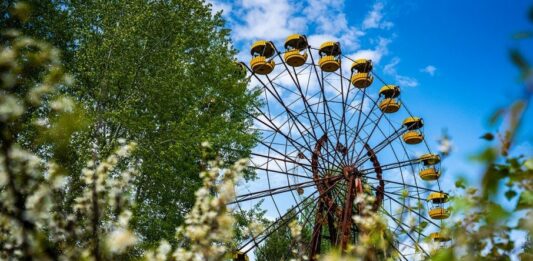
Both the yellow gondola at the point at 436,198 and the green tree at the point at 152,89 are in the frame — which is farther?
the yellow gondola at the point at 436,198

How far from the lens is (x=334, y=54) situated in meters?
13.4

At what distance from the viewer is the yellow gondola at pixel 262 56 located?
13.0 meters

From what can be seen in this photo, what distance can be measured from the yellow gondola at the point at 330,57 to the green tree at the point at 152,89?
3.12 m

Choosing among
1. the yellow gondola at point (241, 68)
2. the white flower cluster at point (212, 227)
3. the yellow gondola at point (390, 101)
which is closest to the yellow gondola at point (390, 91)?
the yellow gondola at point (390, 101)

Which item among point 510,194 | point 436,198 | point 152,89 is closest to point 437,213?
point 436,198

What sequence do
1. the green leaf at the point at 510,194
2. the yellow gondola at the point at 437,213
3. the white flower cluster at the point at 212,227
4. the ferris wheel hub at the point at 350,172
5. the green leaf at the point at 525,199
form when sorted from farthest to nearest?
the yellow gondola at the point at 437,213 → the ferris wheel hub at the point at 350,172 → the white flower cluster at the point at 212,227 → the green leaf at the point at 510,194 → the green leaf at the point at 525,199

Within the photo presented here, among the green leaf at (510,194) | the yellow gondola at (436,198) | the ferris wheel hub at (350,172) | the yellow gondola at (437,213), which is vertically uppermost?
the yellow gondola at (436,198)

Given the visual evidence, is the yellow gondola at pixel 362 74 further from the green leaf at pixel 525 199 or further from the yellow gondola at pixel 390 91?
the green leaf at pixel 525 199

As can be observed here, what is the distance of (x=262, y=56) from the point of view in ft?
43.3

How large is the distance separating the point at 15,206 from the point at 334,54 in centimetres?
1262

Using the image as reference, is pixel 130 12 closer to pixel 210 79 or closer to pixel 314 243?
pixel 210 79

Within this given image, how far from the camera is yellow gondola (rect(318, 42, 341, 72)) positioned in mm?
13141

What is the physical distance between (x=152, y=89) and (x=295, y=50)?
444 centimetres

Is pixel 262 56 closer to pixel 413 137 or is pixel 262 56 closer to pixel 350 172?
pixel 350 172
